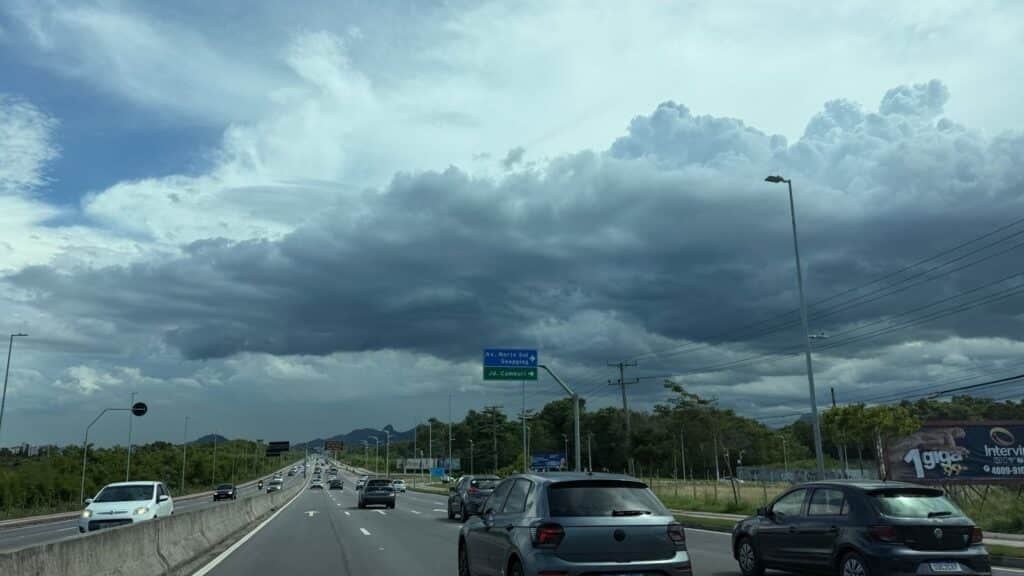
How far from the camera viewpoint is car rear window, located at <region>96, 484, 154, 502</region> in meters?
21.3

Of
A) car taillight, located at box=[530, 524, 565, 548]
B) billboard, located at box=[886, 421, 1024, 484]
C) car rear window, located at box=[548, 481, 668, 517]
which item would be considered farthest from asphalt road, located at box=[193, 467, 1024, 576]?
billboard, located at box=[886, 421, 1024, 484]

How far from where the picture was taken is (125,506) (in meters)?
20.8

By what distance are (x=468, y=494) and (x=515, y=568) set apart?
2166 cm

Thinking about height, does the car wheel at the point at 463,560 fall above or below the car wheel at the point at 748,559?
above

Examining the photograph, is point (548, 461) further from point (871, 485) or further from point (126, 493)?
point (871, 485)

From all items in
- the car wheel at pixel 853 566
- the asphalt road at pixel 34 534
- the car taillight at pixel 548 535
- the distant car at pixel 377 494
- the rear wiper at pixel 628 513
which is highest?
the rear wiper at pixel 628 513

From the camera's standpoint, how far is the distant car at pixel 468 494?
95.9 ft

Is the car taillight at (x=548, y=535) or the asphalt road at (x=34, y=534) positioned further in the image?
the asphalt road at (x=34, y=534)

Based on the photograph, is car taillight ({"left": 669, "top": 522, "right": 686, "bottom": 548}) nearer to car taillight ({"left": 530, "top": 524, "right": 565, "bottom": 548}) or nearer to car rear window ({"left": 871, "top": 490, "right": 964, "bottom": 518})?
car taillight ({"left": 530, "top": 524, "right": 565, "bottom": 548})

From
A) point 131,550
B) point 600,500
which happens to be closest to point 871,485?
point 600,500

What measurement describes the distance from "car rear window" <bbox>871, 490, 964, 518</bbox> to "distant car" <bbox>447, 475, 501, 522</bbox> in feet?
61.0

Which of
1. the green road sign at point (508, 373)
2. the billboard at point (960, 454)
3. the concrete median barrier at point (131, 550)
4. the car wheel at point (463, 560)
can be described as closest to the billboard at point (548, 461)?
the green road sign at point (508, 373)

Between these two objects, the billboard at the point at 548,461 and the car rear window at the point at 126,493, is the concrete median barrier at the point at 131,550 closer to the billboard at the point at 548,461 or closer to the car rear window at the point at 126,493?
the car rear window at the point at 126,493

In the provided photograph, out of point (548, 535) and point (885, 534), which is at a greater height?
point (548, 535)
